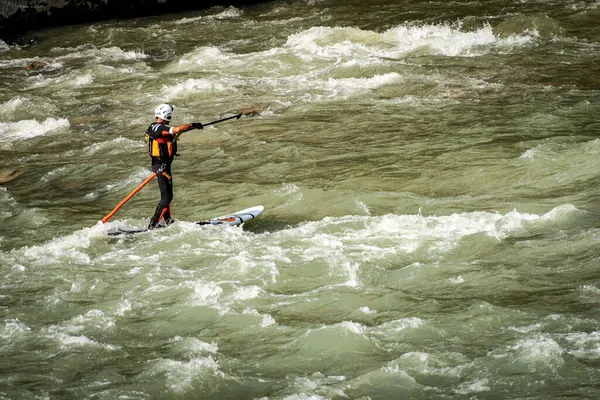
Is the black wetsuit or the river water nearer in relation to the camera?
the river water

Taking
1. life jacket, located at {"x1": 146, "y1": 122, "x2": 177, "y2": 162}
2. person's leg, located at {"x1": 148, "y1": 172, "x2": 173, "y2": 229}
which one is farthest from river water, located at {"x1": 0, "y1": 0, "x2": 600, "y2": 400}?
life jacket, located at {"x1": 146, "y1": 122, "x2": 177, "y2": 162}

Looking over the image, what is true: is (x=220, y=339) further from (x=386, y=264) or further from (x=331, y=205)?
(x=331, y=205)

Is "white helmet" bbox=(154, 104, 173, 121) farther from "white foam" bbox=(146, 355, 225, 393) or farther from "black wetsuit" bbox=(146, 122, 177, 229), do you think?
"white foam" bbox=(146, 355, 225, 393)

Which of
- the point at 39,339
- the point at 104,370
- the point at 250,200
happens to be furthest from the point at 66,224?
A: the point at 104,370

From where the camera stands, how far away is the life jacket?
1017cm

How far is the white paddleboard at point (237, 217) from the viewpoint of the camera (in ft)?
33.6

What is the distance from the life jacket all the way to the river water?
0.87 metres

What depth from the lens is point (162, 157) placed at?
1030 cm

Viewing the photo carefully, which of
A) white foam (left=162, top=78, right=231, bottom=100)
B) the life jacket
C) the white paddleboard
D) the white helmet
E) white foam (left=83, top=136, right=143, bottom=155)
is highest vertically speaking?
the white helmet

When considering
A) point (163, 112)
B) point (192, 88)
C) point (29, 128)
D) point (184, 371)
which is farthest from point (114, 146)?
point (184, 371)

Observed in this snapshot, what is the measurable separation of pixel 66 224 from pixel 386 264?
4577mm

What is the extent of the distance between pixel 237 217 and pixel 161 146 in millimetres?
1285

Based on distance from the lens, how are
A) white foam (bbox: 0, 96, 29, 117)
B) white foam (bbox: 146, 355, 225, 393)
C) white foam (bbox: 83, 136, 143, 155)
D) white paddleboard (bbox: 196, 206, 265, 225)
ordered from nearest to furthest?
white foam (bbox: 146, 355, 225, 393), white paddleboard (bbox: 196, 206, 265, 225), white foam (bbox: 83, 136, 143, 155), white foam (bbox: 0, 96, 29, 117)

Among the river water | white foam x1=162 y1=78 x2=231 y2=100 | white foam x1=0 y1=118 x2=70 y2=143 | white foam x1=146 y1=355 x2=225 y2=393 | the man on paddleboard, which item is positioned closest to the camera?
white foam x1=146 y1=355 x2=225 y2=393
